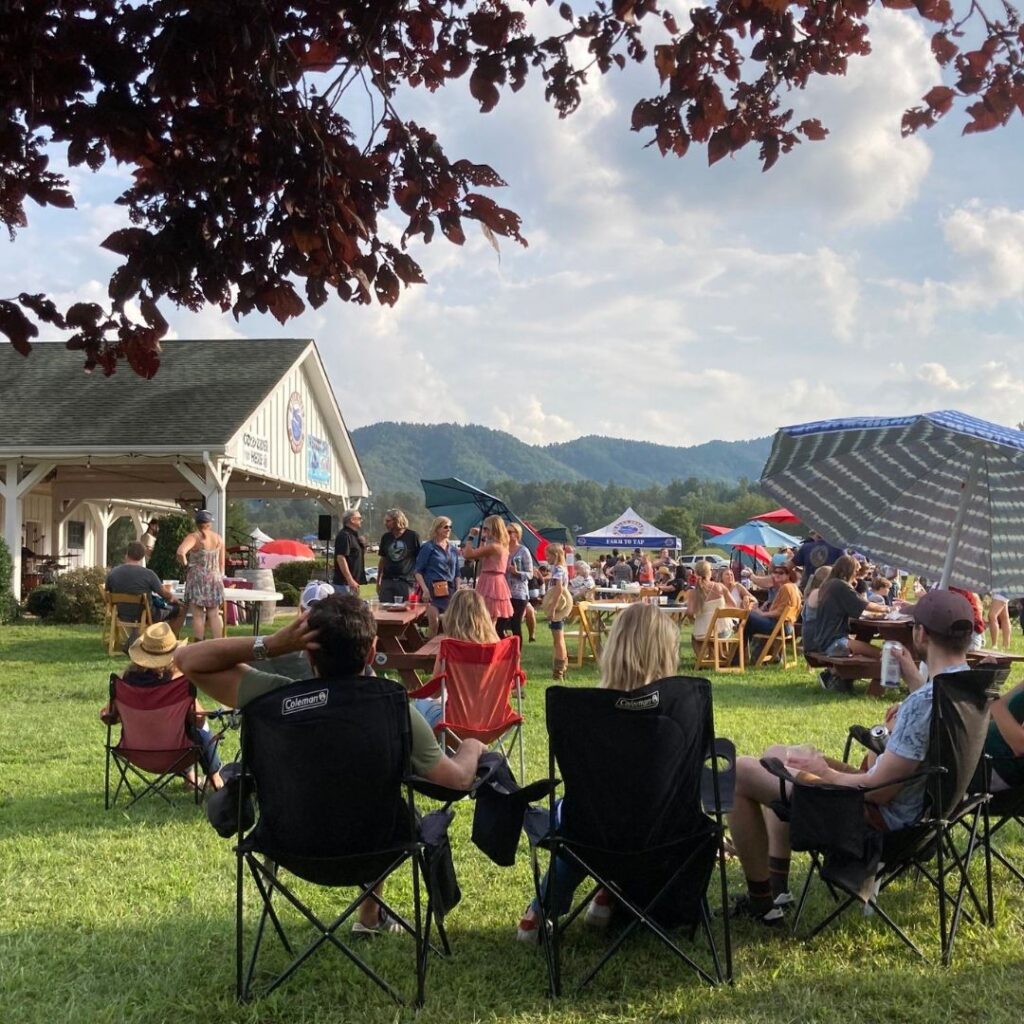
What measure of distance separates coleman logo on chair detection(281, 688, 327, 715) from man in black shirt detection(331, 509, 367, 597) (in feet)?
33.0

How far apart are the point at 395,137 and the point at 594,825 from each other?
2341 mm

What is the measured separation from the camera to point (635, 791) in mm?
3498

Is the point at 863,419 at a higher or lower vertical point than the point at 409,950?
higher

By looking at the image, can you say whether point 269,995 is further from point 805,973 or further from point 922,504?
point 922,504

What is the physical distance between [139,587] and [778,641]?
327 inches

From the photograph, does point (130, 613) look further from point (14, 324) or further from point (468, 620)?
point (14, 324)

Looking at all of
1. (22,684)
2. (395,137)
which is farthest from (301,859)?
(22,684)

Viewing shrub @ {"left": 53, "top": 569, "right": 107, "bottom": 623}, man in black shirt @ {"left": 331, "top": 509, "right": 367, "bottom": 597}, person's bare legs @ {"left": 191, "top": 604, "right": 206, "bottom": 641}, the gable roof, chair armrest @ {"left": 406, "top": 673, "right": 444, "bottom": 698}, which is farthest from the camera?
the gable roof

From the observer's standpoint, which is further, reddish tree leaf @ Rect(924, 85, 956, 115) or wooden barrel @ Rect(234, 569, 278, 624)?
wooden barrel @ Rect(234, 569, 278, 624)

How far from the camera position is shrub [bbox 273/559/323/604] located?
78.0 ft

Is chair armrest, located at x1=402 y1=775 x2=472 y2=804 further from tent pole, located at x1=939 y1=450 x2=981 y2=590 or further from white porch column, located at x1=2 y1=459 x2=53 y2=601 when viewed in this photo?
white porch column, located at x1=2 y1=459 x2=53 y2=601

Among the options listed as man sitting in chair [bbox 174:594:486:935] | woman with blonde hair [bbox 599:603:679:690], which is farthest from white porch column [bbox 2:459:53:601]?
woman with blonde hair [bbox 599:603:679:690]

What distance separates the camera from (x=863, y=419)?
202 inches

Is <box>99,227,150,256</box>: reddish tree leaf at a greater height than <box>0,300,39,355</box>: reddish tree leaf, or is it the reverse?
<box>99,227,150,256</box>: reddish tree leaf
